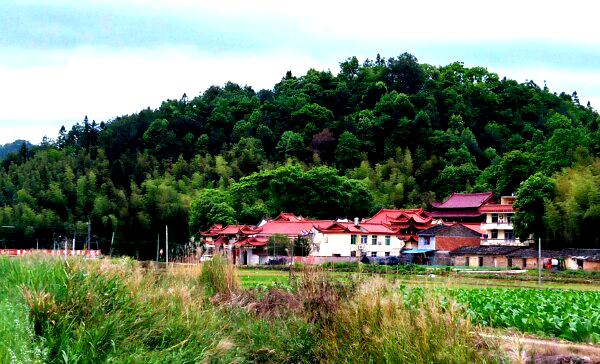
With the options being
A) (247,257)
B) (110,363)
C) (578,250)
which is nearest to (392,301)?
(110,363)

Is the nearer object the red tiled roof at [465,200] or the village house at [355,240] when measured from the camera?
the village house at [355,240]

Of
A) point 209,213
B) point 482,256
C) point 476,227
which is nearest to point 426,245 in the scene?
point 482,256

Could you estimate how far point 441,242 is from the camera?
188ft

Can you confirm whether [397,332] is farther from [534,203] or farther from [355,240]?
[355,240]

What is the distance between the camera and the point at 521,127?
9138 cm

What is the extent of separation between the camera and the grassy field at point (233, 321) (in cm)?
869

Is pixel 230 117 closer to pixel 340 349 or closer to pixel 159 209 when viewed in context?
pixel 159 209

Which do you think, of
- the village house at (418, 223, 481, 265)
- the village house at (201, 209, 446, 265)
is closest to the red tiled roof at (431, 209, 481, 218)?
the village house at (418, 223, 481, 265)

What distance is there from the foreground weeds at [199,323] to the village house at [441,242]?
4312 cm

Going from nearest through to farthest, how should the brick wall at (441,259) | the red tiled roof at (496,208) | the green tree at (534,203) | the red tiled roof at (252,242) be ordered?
the green tree at (534,203) < the red tiled roof at (252,242) < the brick wall at (441,259) < the red tiled roof at (496,208)

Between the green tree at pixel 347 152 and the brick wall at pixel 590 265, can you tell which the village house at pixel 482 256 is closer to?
the brick wall at pixel 590 265

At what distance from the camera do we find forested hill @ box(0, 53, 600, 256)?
213ft

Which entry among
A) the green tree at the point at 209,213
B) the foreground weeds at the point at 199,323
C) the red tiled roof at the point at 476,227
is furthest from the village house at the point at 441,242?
the foreground weeds at the point at 199,323

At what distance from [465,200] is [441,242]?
10917 mm
